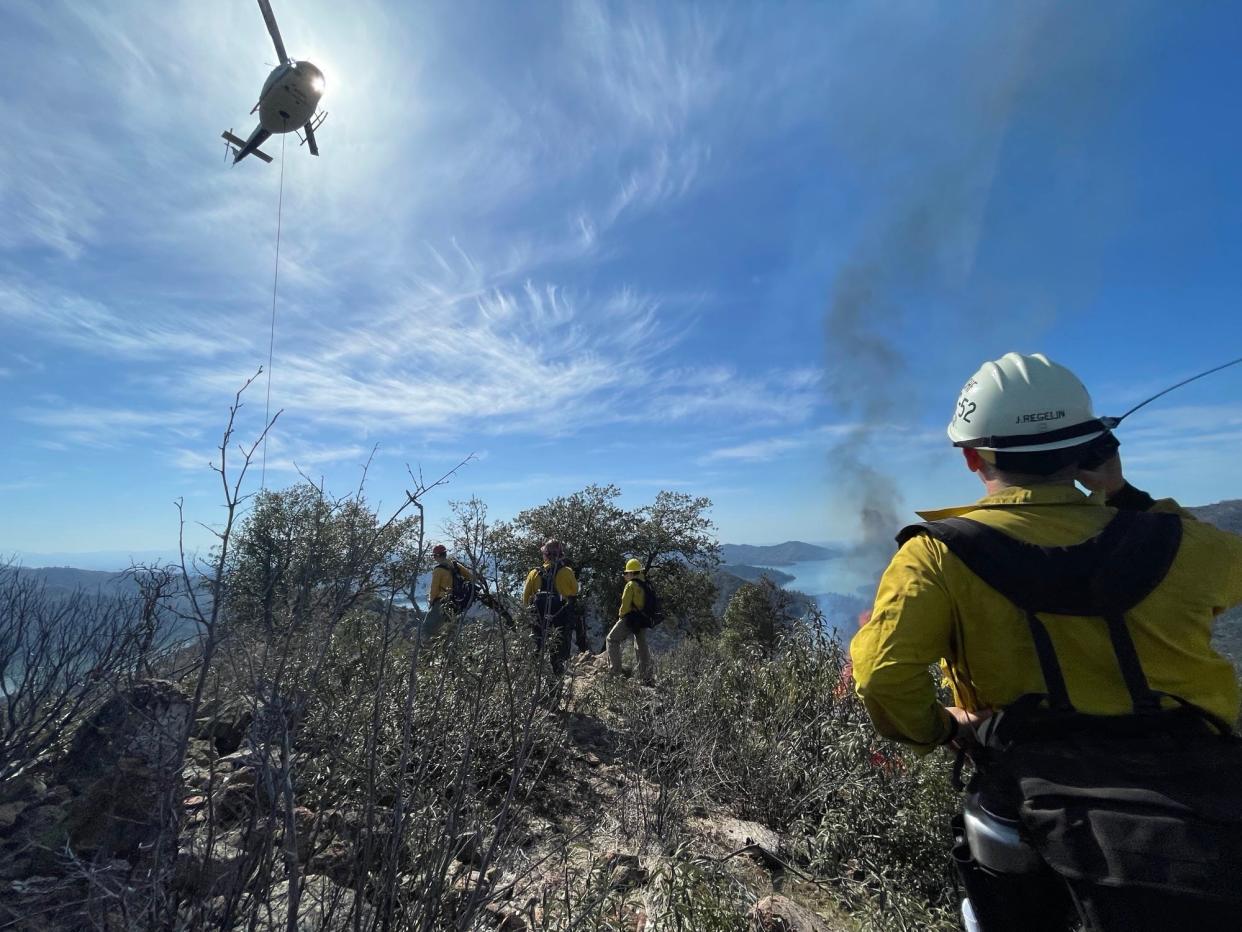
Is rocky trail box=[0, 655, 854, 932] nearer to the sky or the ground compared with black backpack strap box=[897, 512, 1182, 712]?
nearer to the ground

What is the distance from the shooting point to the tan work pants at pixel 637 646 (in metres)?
8.02

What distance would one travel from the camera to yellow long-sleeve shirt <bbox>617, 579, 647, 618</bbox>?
26.7 feet

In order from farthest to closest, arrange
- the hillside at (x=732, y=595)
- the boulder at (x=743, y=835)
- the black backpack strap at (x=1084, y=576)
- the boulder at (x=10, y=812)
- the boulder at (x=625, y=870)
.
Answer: the hillside at (x=732, y=595)
the boulder at (x=10, y=812)
the boulder at (x=743, y=835)
the boulder at (x=625, y=870)
the black backpack strap at (x=1084, y=576)

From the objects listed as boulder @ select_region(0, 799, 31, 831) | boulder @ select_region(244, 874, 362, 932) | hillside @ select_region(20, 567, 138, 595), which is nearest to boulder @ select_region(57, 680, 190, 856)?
boulder @ select_region(0, 799, 31, 831)

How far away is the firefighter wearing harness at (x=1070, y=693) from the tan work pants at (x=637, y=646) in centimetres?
671

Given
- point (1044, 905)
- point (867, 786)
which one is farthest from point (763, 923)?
point (1044, 905)

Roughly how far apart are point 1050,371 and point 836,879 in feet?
8.32

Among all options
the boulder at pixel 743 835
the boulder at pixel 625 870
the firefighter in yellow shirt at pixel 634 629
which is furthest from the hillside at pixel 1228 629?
the firefighter in yellow shirt at pixel 634 629

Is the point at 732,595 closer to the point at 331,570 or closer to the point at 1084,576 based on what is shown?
the point at 331,570

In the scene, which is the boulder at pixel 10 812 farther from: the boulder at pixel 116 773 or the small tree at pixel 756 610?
the small tree at pixel 756 610

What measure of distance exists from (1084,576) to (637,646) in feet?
23.9

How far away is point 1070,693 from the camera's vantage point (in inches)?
48.4

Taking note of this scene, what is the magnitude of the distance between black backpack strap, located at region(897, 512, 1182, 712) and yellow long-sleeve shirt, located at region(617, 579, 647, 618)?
7.06 m

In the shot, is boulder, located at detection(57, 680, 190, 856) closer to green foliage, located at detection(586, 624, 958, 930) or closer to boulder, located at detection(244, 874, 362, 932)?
boulder, located at detection(244, 874, 362, 932)
